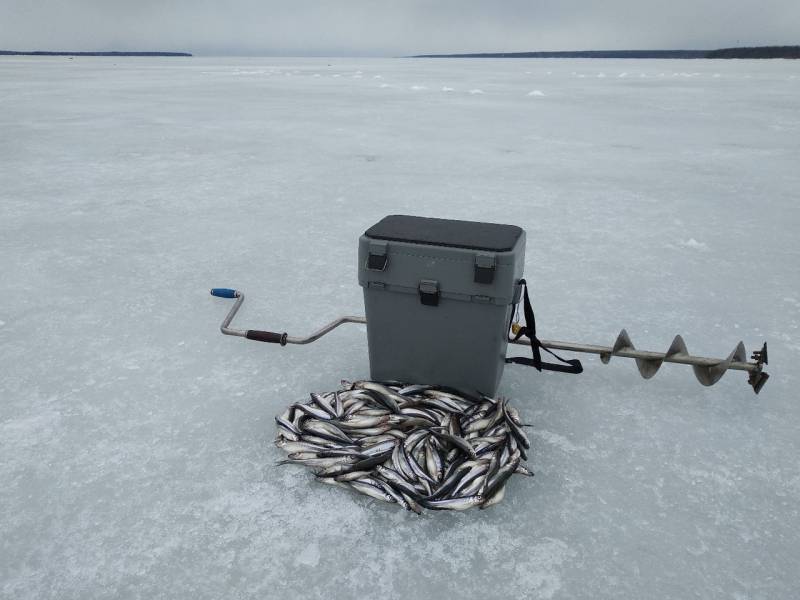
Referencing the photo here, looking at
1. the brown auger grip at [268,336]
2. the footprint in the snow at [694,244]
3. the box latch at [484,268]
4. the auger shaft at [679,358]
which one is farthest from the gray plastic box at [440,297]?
the footprint in the snow at [694,244]

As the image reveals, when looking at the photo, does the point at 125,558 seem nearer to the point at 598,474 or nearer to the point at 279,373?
the point at 279,373

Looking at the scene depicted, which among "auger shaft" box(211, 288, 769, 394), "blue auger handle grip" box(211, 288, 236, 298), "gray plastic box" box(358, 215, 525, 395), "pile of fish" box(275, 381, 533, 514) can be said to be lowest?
"pile of fish" box(275, 381, 533, 514)

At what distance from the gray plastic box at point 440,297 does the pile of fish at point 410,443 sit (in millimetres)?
167

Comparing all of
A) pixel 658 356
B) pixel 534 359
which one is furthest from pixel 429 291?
pixel 658 356

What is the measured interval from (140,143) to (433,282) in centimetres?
1026

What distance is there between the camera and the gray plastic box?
2561 millimetres

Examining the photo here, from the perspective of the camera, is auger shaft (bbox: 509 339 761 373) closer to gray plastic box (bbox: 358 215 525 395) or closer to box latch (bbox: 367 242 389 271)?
gray plastic box (bbox: 358 215 525 395)

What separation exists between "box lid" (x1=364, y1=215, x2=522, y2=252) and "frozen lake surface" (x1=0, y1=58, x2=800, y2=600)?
102cm

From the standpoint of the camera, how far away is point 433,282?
2.63 m

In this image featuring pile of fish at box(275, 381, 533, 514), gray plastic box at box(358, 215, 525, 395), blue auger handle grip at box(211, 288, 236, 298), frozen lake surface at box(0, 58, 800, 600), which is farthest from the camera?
blue auger handle grip at box(211, 288, 236, 298)

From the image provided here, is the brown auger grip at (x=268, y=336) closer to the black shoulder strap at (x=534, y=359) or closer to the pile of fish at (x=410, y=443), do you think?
the pile of fish at (x=410, y=443)

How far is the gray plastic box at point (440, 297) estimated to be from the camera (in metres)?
2.56

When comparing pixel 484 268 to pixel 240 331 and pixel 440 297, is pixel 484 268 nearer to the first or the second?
pixel 440 297

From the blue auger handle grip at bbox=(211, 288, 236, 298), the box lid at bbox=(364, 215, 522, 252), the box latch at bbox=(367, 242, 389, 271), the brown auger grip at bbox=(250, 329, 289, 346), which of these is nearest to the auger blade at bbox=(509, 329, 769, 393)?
the box lid at bbox=(364, 215, 522, 252)
